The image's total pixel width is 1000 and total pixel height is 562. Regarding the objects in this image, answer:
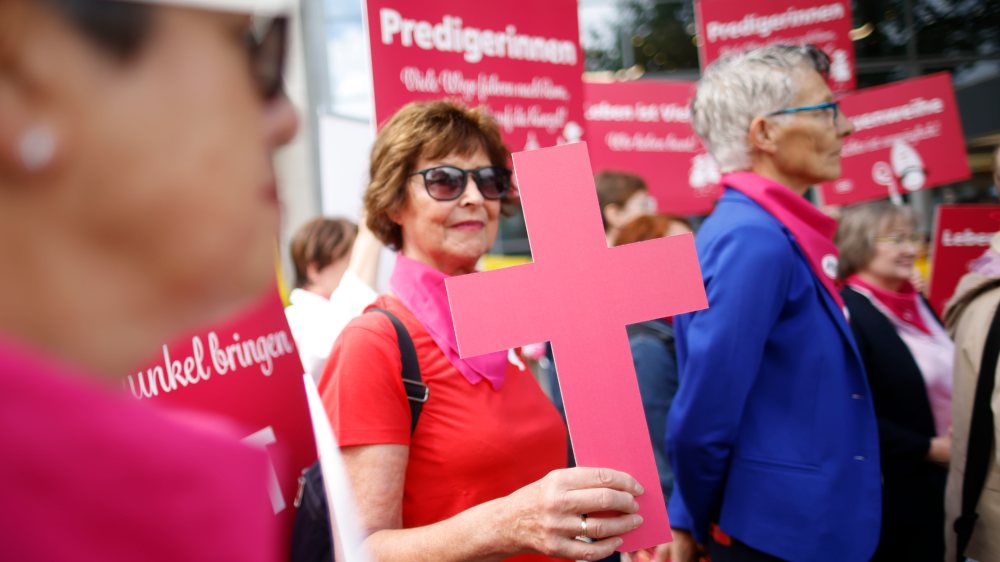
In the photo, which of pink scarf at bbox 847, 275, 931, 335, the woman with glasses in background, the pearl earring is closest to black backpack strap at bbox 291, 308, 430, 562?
the pearl earring

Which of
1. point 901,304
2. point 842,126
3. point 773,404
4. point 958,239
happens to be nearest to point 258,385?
point 773,404

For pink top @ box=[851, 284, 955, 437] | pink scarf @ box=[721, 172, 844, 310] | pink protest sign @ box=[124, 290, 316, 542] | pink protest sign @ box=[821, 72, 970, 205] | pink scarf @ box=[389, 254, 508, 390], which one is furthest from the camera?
pink protest sign @ box=[821, 72, 970, 205]

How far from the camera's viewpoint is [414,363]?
1477 millimetres

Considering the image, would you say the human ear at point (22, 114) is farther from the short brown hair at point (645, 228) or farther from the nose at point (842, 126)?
the short brown hair at point (645, 228)

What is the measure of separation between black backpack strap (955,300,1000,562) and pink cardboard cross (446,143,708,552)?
1153 millimetres

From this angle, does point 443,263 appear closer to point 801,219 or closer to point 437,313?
point 437,313

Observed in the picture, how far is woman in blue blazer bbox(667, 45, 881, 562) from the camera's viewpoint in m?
1.81

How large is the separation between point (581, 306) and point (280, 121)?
906mm

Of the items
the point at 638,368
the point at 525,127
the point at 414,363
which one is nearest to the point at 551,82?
the point at 525,127

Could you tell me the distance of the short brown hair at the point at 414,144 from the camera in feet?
5.51

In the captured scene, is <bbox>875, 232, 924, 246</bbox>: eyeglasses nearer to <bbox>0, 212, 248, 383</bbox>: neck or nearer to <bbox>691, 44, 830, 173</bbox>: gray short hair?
<bbox>691, 44, 830, 173</bbox>: gray short hair

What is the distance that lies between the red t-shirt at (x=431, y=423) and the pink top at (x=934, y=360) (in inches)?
76.7

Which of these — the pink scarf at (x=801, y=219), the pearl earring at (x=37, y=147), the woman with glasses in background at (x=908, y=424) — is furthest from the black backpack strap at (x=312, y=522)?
the woman with glasses in background at (x=908, y=424)

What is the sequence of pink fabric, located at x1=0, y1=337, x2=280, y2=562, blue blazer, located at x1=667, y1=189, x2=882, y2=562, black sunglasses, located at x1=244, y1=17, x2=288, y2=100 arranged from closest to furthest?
1. pink fabric, located at x1=0, y1=337, x2=280, y2=562
2. black sunglasses, located at x1=244, y1=17, x2=288, y2=100
3. blue blazer, located at x1=667, y1=189, x2=882, y2=562
